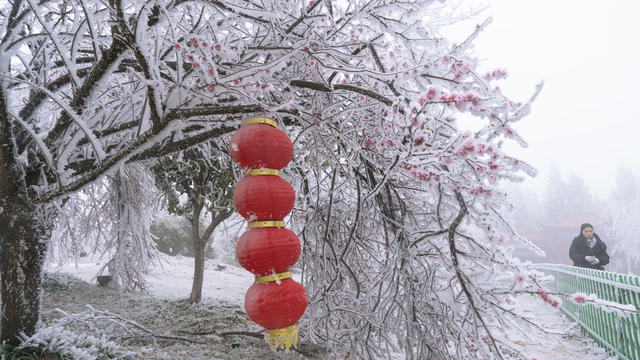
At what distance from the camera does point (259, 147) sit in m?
1.74

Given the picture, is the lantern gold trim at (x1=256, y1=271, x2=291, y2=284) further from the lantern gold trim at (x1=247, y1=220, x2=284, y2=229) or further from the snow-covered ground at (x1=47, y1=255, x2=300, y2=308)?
the snow-covered ground at (x1=47, y1=255, x2=300, y2=308)

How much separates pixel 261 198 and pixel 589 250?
26.6ft

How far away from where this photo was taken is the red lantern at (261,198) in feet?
5.51

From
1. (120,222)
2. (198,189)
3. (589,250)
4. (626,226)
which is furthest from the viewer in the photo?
(626,226)

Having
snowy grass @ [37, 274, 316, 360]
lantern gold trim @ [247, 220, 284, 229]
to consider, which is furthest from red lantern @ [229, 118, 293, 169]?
snowy grass @ [37, 274, 316, 360]

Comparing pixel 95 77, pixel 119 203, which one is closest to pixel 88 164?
pixel 95 77

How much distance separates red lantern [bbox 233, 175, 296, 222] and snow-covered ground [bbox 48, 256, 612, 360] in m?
1.73

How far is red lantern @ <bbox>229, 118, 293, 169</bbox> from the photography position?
5.71ft

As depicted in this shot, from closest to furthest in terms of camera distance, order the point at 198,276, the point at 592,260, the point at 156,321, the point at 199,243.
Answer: the point at 156,321, the point at 592,260, the point at 198,276, the point at 199,243

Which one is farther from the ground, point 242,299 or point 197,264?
point 197,264

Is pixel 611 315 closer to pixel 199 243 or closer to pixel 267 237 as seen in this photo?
pixel 267 237

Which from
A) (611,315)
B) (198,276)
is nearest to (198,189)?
(198,276)

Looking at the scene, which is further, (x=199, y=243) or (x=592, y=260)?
(x=199, y=243)

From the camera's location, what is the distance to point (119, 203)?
656 centimetres
